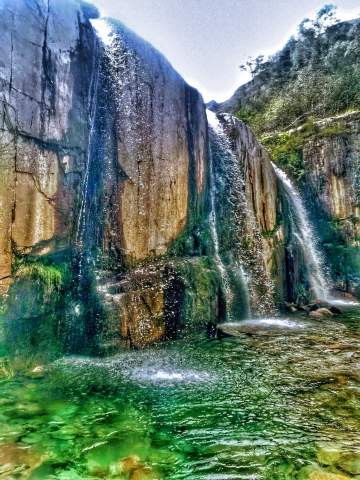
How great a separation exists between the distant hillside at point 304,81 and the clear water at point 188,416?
58.6ft

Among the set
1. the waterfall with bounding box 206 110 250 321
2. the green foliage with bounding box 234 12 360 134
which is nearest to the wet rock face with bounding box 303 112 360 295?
the green foliage with bounding box 234 12 360 134

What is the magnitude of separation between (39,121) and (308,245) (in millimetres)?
11193

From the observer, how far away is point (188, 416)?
3.70 meters

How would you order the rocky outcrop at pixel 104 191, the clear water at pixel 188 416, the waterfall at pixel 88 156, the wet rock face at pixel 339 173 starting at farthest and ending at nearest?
the wet rock face at pixel 339 173 → the waterfall at pixel 88 156 → the rocky outcrop at pixel 104 191 → the clear water at pixel 188 416

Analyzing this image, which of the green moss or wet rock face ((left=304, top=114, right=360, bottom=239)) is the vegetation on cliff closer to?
wet rock face ((left=304, top=114, right=360, bottom=239))

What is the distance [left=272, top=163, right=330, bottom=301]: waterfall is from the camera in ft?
42.6

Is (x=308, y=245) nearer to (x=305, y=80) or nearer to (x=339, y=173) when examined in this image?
(x=339, y=173)

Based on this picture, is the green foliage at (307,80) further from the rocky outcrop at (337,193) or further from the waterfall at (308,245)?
the waterfall at (308,245)

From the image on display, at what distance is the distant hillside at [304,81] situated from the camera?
20250 mm

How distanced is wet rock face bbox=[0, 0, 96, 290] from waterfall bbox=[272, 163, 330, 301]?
856 cm

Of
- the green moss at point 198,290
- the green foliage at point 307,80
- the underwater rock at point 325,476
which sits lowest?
the underwater rock at point 325,476

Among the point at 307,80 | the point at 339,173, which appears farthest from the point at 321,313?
the point at 307,80

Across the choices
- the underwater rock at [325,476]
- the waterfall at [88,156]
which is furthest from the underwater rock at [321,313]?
the underwater rock at [325,476]

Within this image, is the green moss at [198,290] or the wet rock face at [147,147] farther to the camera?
the green moss at [198,290]
